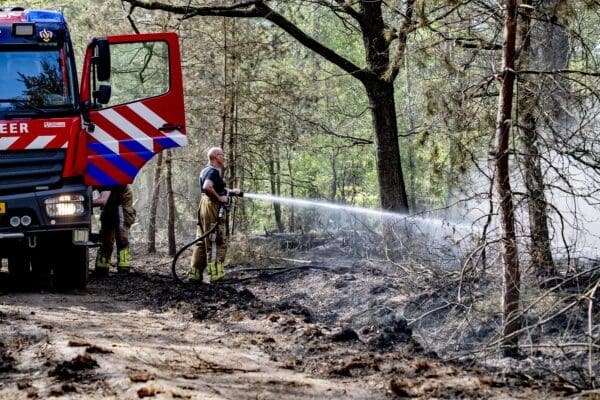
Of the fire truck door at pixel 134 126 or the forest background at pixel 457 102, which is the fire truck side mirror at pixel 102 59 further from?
the forest background at pixel 457 102

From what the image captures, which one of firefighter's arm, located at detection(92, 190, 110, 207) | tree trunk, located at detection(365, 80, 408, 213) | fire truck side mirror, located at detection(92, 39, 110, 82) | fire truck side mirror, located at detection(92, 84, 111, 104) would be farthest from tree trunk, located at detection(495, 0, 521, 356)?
firefighter's arm, located at detection(92, 190, 110, 207)

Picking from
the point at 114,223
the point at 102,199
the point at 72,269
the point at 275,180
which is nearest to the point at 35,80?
the point at 72,269

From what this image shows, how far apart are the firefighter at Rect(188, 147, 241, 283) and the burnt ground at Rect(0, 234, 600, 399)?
0.35 metres

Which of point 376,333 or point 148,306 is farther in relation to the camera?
point 148,306

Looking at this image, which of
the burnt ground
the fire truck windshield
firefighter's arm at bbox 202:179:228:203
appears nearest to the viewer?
the burnt ground

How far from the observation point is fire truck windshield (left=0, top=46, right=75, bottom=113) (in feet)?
28.4

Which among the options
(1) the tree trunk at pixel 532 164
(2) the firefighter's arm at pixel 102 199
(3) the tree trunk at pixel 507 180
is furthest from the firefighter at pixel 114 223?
(3) the tree trunk at pixel 507 180

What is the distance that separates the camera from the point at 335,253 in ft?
46.9

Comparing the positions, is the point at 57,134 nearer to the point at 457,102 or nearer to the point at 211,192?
the point at 211,192

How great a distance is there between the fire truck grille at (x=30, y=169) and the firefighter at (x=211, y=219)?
2095 mm

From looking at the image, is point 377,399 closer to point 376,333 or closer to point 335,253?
point 376,333

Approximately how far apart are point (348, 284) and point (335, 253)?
4.45 metres

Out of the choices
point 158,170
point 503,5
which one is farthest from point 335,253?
point 503,5

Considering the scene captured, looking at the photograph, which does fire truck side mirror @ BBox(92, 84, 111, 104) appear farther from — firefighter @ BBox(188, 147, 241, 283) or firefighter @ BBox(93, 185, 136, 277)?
firefighter @ BBox(93, 185, 136, 277)
